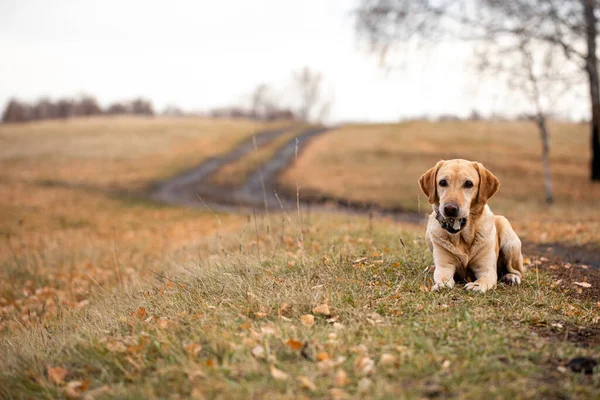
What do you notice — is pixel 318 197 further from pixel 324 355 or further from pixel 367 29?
pixel 324 355

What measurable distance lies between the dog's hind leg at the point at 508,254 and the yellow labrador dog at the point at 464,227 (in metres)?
0.29

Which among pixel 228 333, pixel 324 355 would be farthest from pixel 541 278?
pixel 228 333

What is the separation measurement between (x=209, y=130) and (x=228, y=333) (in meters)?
53.6

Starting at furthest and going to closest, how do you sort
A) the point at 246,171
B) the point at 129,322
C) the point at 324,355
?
the point at 246,171
the point at 129,322
the point at 324,355

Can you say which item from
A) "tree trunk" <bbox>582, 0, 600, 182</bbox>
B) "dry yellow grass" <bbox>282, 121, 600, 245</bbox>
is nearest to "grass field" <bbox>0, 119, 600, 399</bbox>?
"dry yellow grass" <bbox>282, 121, 600, 245</bbox>

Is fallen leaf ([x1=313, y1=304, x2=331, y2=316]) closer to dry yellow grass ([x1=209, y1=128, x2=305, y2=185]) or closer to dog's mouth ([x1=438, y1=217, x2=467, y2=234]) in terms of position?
dog's mouth ([x1=438, y1=217, x2=467, y2=234])

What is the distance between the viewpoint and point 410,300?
15.4 feet

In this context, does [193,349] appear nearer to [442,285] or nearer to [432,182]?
[442,285]

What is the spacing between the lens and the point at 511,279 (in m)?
5.57

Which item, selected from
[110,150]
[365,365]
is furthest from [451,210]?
[110,150]

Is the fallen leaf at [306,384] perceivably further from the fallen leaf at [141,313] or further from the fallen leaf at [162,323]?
the fallen leaf at [141,313]

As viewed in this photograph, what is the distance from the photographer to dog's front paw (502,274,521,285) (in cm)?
551

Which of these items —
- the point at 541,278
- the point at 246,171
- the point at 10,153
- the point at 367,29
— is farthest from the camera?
the point at 10,153

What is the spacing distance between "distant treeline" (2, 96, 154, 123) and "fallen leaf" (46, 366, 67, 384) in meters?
119
